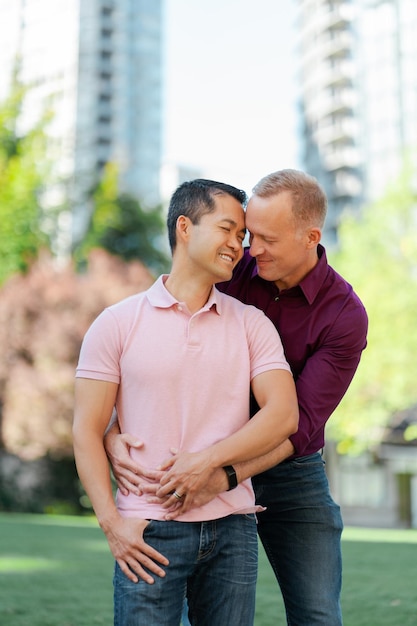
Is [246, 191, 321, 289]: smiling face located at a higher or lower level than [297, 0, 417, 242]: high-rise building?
lower

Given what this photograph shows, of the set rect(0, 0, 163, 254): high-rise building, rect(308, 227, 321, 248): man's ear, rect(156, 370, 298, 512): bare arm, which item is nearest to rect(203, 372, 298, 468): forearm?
rect(156, 370, 298, 512): bare arm

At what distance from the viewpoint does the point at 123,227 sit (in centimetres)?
3044

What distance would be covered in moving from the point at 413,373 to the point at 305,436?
59.5 ft

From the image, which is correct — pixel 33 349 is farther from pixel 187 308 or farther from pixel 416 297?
pixel 187 308

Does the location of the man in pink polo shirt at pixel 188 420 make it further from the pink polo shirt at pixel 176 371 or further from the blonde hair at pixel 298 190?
the blonde hair at pixel 298 190

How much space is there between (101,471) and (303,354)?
0.85 metres

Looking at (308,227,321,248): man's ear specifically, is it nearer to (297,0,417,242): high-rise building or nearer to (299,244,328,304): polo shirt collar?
(299,244,328,304): polo shirt collar

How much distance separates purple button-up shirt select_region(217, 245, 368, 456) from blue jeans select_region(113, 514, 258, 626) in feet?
1.35

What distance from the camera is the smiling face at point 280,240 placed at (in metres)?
2.83

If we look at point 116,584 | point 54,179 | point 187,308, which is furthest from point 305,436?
point 54,179

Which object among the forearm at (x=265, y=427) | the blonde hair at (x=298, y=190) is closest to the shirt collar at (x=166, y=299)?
the forearm at (x=265, y=427)

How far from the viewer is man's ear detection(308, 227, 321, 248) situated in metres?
3.00

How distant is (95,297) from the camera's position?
22094 mm

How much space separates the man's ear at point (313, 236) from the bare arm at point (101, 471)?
888 mm
